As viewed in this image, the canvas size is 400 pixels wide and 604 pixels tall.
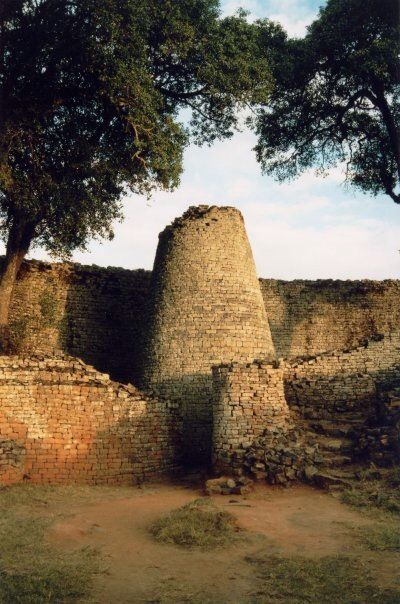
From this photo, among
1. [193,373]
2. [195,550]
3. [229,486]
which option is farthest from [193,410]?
[195,550]

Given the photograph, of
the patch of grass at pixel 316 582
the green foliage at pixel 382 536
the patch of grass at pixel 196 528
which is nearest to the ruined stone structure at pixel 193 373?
the green foliage at pixel 382 536

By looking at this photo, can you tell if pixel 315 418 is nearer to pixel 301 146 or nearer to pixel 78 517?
pixel 78 517

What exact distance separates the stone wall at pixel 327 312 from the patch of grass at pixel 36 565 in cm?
1267

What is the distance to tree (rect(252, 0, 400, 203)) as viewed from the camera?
703 inches

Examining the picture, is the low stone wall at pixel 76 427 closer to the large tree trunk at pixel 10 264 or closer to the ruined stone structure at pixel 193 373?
the ruined stone structure at pixel 193 373

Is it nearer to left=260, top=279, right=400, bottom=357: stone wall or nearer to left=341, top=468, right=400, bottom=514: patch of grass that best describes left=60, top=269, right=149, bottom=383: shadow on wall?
left=260, top=279, right=400, bottom=357: stone wall

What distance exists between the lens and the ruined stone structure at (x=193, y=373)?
11.3m

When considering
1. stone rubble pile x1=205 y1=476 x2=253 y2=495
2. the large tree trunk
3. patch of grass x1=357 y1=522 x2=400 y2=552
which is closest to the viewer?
patch of grass x1=357 y1=522 x2=400 y2=552

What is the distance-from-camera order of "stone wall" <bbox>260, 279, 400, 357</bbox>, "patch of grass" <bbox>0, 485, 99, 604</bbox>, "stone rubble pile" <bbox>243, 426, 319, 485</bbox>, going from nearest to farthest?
1. "patch of grass" <bbox>0, 485, 99, 604</bbox>
2. "stone rubble pile" <bbox>243, 426, 319, 485</bbox>
3. "stone wall" <bbox>260, 279, 400, 357</bbox>

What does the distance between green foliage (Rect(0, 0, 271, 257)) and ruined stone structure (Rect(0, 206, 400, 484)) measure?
2.23m

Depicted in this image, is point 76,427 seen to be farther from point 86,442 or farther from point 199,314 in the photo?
point 199,314

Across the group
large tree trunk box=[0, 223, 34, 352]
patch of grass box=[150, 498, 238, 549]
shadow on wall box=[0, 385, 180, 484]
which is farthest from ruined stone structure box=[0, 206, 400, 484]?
patch of grass box=[150, 498, 238, 549]

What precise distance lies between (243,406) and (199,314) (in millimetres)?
3367

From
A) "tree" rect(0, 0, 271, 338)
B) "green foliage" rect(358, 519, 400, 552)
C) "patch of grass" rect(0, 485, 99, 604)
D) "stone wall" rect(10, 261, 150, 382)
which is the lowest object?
"patch of grass" rect(0, 485, 99, 604)
